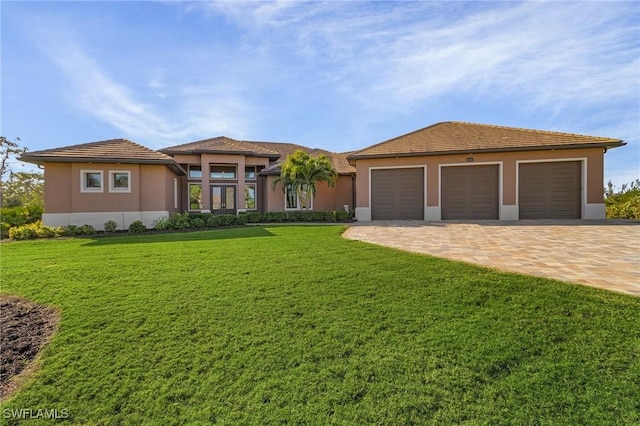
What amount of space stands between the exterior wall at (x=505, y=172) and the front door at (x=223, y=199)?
979cm

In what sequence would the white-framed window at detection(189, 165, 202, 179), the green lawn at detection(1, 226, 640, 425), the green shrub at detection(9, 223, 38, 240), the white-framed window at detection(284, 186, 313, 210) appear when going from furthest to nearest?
the white-framed window at detection(189, 165, 202, 179), the white-framed window at detection(284, 186, 313, 210), the green shrub at detection(9, 223, 38, 240), the green lawn at detection(1, 226, 640, 425)

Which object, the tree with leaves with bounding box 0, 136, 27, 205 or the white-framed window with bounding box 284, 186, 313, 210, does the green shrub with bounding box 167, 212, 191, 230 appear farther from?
the tree with leaves with bounding box 0, 136, 27, 205

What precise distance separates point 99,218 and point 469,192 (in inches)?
748

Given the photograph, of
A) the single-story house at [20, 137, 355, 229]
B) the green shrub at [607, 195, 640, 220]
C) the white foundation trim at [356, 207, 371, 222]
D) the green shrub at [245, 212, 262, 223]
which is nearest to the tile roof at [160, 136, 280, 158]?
the single-story house at [20, 137, 355, 229]

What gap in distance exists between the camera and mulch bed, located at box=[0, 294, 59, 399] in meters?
3.27

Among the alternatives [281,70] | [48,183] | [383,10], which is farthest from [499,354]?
[48,183]

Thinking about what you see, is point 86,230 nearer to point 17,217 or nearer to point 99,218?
point 99,218

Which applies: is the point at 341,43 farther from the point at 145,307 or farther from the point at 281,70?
the point at 145,307

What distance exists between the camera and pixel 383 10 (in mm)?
9781

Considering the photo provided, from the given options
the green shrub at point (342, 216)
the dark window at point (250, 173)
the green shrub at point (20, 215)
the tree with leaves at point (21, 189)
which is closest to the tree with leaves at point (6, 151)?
the tree with leaves at point (21, 189)

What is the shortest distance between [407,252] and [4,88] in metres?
13.2

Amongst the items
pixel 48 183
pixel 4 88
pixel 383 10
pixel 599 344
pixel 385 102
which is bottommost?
pixel 599 344

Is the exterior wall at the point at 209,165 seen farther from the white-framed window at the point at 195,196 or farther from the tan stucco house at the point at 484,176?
the tan stucco house at the point at 484,176

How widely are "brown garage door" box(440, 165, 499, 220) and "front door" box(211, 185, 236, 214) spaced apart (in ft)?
46.9
